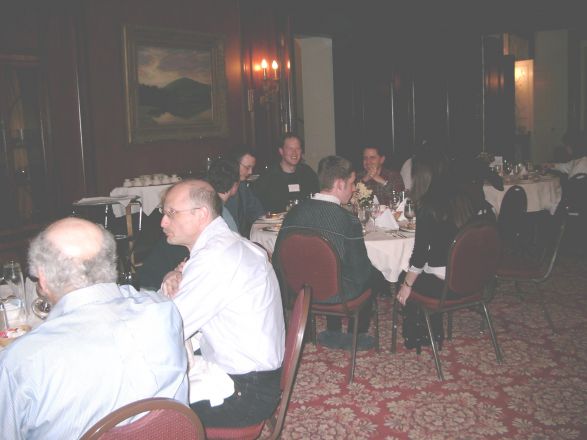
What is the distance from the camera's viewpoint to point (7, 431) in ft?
4.62

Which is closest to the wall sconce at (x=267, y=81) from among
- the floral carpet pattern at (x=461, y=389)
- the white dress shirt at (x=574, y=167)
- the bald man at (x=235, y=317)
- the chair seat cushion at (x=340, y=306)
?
the white dress shirt at (x=574, y=167)

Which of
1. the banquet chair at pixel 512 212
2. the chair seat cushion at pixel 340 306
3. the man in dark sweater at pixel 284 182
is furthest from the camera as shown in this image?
the man in dark sweater at pixel 284 182

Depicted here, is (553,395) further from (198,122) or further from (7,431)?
(198,122)

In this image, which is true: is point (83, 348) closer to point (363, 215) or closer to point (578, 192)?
point (363, 215)

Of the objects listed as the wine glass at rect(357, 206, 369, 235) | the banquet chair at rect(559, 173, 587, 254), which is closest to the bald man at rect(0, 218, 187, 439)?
the wine glass at rect(357, 206, 369, 235)

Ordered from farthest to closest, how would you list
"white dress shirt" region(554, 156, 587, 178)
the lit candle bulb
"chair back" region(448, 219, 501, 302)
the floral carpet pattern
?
1. the lit candle bulb
2. "white dress shirt" region(554, 156, 587, 178)
3. "chair back" region(448, 219, 501, 302)
4. the floral carpet pattern

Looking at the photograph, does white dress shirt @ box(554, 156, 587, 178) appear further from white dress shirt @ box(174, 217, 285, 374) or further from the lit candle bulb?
white dress shirt @ box(174, 217, 285, 374)

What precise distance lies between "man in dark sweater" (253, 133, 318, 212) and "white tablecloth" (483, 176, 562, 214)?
7.10 feet

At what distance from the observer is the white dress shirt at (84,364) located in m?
1.40

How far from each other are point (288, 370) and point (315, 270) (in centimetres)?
146

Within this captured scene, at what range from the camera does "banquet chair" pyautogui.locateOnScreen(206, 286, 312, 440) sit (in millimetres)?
2102

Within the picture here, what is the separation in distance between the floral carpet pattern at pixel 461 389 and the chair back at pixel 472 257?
0.55m

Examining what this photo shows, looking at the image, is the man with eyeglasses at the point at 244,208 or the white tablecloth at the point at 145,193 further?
the white tablecloth at the point at 145,193

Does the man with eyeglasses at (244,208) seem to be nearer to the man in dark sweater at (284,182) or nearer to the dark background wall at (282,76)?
the man in dark sweater at (284,182)
